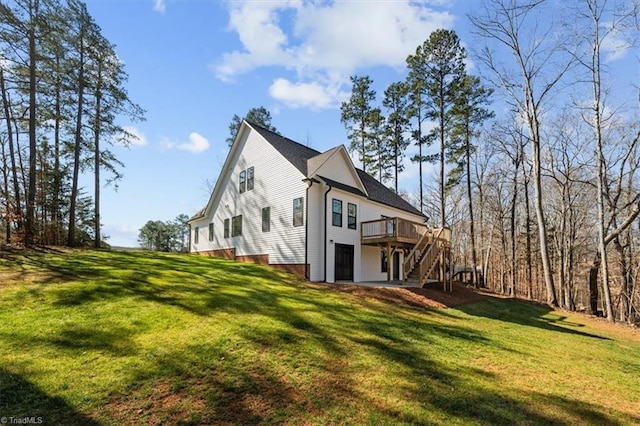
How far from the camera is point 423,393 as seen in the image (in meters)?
4.91

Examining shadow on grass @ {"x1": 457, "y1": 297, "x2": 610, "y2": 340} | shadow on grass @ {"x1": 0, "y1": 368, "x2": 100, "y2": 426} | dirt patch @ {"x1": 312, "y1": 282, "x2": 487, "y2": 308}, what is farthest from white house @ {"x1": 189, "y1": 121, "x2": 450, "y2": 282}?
shadow on grass @ {"x1": 0, "y1": 368, "x2": 100, "y2": 426}

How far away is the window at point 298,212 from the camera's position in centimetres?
1523

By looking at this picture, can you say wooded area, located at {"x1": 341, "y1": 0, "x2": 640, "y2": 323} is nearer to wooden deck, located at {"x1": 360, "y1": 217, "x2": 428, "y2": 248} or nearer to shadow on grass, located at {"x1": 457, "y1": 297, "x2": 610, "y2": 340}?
shadow on grass, located at {"x1": 457, "y1": 297, "x2": 610, "y2": 340}

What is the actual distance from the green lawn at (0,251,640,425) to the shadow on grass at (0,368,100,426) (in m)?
0.02

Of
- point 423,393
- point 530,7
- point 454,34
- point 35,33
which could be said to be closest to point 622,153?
point 454,34

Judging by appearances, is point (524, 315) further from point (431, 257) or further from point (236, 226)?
point (236, 226)

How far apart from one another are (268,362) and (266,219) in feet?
39.7

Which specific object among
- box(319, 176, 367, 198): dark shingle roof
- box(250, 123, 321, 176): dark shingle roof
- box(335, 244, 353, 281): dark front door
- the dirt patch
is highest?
box(250, 123, 321, 176): dark shingle roof

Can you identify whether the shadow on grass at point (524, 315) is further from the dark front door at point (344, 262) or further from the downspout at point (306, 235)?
the downspout at point (306, 235)

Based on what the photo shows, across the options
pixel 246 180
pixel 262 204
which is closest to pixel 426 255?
pixel 262 204

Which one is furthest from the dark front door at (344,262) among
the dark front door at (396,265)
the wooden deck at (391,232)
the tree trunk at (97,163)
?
the tree trunk at (97,163)

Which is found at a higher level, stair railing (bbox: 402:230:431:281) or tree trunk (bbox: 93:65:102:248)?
tree trunk (bbox: 93:65:102:248)

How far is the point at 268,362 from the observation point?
5.48m

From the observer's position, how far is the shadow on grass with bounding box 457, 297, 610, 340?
11.4 metres
